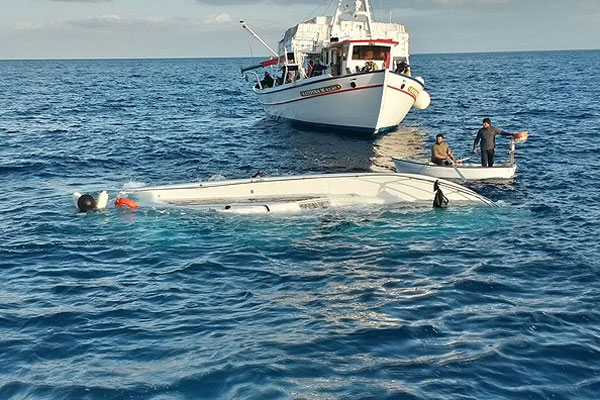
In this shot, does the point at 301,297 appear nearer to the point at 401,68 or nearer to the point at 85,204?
the point at 85,204

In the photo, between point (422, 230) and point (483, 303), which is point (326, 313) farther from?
point (422, 230)

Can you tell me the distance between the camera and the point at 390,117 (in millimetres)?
32469

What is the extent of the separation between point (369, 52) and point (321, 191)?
1869 cm

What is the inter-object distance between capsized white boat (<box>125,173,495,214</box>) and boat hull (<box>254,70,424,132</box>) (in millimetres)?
13604

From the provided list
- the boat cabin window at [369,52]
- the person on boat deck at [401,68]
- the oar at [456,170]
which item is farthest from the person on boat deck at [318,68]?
the oar at [456,170]

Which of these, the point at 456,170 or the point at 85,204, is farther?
the point at 456,170

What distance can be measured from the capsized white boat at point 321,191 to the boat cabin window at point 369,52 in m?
18.0

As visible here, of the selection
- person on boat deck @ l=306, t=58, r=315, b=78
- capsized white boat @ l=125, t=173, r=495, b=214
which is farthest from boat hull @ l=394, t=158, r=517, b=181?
person on boat deck @ l=306, t=58, r=315, b=78

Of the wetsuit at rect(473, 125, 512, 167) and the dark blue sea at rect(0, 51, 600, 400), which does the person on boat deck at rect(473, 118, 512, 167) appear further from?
the dark blue sea at rect(0, 51, 600, 400)

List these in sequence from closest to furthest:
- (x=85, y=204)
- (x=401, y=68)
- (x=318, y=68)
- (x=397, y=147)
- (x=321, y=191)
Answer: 1. (x=85, y=204)
2. (x=321, y=191)
3. (x=397, y=147)
4. (x=401, y=68)
5. (x=318, y=68)

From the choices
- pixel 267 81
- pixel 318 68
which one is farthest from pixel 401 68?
pixel 267 81

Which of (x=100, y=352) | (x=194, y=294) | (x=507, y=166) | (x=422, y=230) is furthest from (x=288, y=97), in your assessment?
(x=100, y=352)

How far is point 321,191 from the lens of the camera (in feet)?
58.5

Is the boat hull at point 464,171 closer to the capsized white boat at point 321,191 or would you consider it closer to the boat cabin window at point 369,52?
the capsized white boat at point 321,191
